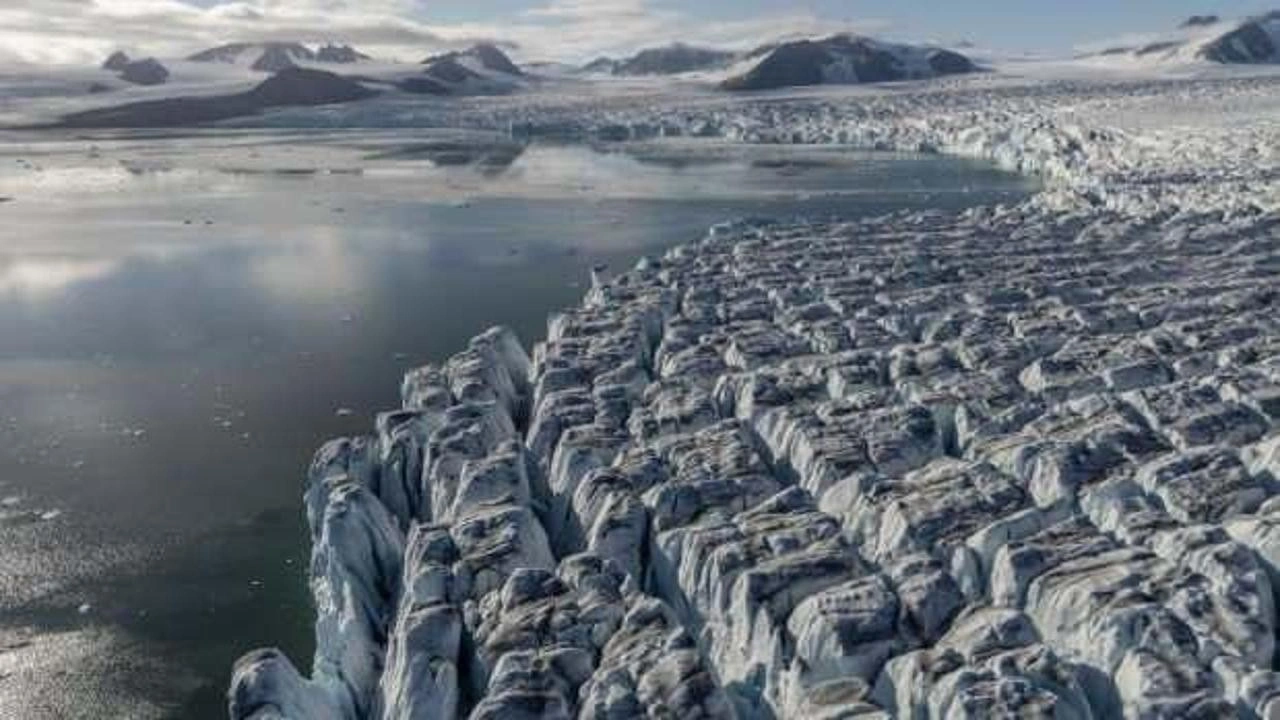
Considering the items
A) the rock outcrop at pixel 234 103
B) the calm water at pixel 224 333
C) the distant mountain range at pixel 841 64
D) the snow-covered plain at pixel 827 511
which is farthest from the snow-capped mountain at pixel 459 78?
the snow-covered plain at pixel 827 511

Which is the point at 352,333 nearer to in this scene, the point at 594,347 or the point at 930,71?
the point at 594,347

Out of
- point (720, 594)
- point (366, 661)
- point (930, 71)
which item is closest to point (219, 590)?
point (366, 661)

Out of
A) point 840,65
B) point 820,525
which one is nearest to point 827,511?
point 820,525

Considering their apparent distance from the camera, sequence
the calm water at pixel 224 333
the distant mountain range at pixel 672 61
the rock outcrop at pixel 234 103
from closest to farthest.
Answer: the calm water at pixel 224 333
the rock outcrop at pixel 234 103
the distant mountain range at pixel 672 61

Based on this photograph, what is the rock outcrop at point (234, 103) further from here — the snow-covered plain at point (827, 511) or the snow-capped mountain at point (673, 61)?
the snow-covered plain at point (827, 511)

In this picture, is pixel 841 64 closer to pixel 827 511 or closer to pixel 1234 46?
pixel 1234 46

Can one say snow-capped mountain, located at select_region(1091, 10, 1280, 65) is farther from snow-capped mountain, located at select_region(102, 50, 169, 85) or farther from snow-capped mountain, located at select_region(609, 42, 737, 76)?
snow-capped mountain, located at select_region(102, 50, 169, 85)
